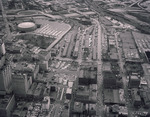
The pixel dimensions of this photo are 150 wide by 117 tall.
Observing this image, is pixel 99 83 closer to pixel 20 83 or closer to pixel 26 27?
pixel 20 83

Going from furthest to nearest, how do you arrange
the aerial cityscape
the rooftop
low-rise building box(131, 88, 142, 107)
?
low-rise building box(131, 88, 142, 107)
the aerial cityscape
the rooftop

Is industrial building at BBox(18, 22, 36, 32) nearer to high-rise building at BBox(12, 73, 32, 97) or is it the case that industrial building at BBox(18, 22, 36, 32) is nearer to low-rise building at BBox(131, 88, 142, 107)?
high-rise building at BBox(12, 73, 32, 97)

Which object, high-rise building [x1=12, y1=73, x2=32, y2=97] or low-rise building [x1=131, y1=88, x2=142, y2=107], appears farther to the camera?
low-rise building [x1=131, y1=88, x2=142, y2=107]

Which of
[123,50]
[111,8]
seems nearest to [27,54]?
[123,50]

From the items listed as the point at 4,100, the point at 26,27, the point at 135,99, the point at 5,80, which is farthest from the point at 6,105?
the point at 26,27

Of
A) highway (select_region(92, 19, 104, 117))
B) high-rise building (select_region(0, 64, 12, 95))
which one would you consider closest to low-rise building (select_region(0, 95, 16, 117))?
high-rise building (select_region(0, 64, 12, 95))

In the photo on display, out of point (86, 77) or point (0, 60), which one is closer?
point (0, 60)

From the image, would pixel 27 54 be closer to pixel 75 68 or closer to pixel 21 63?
pixel 21 63
